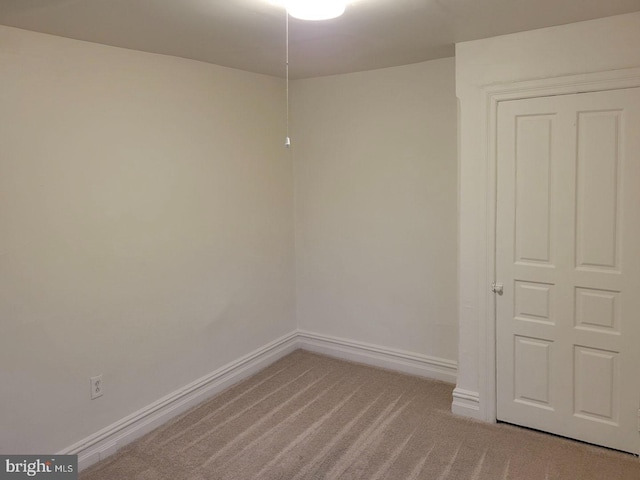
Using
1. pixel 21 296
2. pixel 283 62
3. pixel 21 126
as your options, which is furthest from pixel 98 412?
pixel 283 62

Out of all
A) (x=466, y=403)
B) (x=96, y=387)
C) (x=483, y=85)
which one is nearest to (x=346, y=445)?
(x=466, y=403)

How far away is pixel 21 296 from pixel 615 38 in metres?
3.28

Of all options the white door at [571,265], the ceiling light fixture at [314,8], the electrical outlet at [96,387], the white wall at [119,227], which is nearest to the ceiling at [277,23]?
the ceiling light fixture at [314,8]

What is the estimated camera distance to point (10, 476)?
2439 millimetres

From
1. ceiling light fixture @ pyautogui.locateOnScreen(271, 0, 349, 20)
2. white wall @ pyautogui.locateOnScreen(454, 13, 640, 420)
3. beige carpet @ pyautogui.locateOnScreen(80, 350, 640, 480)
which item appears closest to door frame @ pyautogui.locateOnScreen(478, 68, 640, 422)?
white wall @ pyautogui.locateOnScreen(454, 13, 640, 420)

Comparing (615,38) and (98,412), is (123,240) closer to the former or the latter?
(98,412)

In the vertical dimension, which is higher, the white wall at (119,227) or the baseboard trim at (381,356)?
the white wall at (119,227)

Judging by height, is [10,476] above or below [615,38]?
below

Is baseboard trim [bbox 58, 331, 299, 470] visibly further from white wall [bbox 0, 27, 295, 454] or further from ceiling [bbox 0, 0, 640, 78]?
ceiling [bbox 0, 0, 640, 78]

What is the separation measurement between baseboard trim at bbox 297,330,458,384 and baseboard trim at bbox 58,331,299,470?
199mm

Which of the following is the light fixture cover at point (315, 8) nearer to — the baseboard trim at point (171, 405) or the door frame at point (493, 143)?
the door frame at point (493, 143)

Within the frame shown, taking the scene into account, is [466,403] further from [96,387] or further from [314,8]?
[314,8]

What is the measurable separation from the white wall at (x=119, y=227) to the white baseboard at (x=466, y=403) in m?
1.62

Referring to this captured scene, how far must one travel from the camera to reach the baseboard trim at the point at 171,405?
9.24ft
